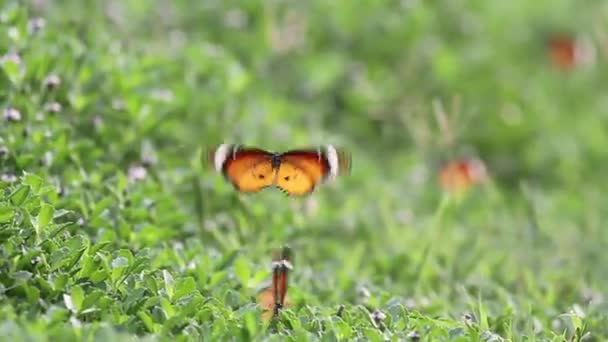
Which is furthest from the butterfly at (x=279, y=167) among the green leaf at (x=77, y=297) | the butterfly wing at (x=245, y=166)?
the green leaf at (x=77, y=297)

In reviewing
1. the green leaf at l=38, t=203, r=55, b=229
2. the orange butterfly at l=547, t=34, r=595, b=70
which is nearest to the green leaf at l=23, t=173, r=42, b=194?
the green leaf at l=38, t=203, r=55, b=229

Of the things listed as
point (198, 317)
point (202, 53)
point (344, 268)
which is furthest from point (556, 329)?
point (202, 53)

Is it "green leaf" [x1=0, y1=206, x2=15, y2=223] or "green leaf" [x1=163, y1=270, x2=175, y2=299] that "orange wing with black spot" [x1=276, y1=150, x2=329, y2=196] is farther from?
"green leaf" [x1=0, y1=206, x2=15, y2=223]

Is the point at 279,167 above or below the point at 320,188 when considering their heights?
above

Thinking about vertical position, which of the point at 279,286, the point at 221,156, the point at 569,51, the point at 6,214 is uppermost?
the point at 569,51

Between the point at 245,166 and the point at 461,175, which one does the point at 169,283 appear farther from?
the point at 461,175

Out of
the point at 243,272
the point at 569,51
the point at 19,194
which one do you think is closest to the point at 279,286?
the point at 243,272
